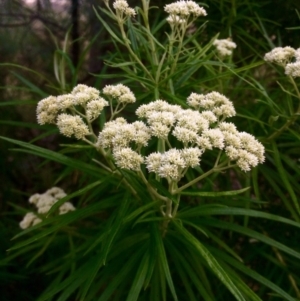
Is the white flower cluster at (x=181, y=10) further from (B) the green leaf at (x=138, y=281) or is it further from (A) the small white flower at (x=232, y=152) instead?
(B) the green leaf at (x=138, y=281)

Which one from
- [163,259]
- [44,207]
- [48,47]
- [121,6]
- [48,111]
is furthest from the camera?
[48,47]

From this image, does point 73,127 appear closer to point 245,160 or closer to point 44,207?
point 245,160

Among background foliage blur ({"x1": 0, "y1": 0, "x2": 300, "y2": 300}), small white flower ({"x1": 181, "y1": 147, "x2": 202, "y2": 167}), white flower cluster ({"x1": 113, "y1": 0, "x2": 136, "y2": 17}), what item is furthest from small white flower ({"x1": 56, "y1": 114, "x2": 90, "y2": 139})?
background foliage blur ({"x1": 0, "y1": 0, "x2": 300, "y2": 300})

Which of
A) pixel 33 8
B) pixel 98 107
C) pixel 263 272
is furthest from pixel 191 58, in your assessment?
pixel 33 8

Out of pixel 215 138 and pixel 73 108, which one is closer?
pixel 215 138

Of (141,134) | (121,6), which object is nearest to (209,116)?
(141,134)

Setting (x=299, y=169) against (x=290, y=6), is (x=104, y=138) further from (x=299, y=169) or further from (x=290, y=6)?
(x=290, y=6)
